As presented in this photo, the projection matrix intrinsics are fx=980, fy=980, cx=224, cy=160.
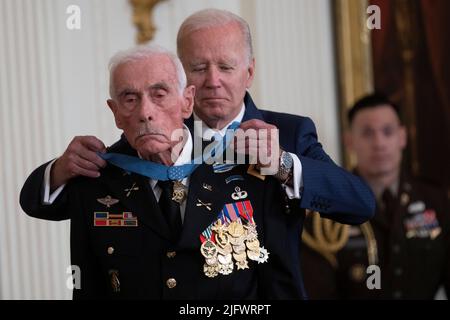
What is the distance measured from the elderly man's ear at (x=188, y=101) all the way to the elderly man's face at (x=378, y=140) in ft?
7.21

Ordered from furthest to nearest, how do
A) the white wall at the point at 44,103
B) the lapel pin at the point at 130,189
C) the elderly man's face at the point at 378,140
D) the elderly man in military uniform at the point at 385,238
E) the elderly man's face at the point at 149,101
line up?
the elderly man's face at the point at 378,140 < the elderly man in military uniform at the point at 385,238 < the white wall at the point at 44,103 < the lapel pin at the point at 130,189 < the elderly man's face at the point at 149,101

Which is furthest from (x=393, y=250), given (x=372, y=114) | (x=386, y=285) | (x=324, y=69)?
(x=324, y=69)

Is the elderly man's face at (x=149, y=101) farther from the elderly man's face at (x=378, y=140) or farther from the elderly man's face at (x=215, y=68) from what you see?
the elderly man's face at (x=378, y=140)

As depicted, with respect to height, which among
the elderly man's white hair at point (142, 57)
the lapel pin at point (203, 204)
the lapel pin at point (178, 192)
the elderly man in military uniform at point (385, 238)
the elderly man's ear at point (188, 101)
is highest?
the elderly man's white hair at point (142, 57)

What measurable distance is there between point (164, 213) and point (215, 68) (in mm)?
369

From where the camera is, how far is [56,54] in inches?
152

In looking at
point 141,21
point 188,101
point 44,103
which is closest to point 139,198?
point 188,101

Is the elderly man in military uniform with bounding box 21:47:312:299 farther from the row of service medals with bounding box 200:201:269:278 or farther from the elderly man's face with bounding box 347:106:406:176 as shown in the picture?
the elderly man's face with bounding box 347:106:406:176

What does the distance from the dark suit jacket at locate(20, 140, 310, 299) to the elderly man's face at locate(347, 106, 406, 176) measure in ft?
6.69

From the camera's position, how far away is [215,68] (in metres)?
2.32

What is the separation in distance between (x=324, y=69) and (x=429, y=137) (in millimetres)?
717

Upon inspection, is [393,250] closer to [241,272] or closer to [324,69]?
[324,69]

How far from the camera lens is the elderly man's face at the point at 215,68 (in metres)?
2.31

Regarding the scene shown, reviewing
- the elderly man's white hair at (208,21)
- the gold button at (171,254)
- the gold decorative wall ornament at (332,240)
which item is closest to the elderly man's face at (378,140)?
the gold decorative wall ornament at (332,240)
